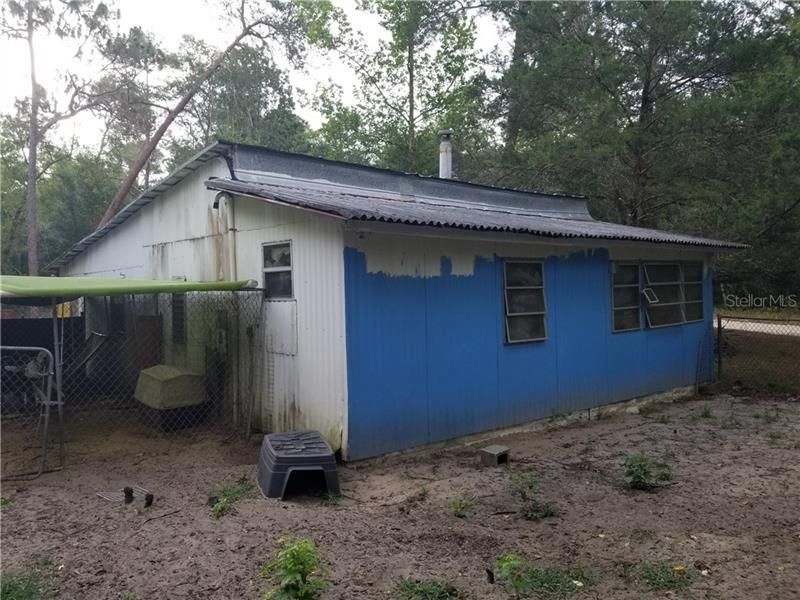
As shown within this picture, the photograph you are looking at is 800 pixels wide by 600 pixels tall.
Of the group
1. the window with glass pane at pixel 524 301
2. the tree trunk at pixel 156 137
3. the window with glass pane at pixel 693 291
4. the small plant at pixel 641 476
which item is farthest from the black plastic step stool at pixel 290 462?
the tree trunk at pixel 156 137

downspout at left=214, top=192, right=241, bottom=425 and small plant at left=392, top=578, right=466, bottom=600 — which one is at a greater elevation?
downspout at left=214, top=192, right=241, bottom=425

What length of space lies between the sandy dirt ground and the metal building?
72 centimetres

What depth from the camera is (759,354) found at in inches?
517

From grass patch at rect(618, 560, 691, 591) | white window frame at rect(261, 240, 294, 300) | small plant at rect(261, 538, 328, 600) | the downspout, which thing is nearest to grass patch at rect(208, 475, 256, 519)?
small plant at rect(261, 538, 328, 600)

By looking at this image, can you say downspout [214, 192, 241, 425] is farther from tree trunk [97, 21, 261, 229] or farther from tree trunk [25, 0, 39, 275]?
tree trunk [25, 0, 39, 275]

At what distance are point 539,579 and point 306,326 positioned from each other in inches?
136

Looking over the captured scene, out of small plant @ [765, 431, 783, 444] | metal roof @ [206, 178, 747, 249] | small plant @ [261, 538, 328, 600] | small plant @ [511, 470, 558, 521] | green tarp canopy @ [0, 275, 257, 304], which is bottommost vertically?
small plant @ [765, 431, 783, 444]

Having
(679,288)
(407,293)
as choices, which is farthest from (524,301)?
(679,288)

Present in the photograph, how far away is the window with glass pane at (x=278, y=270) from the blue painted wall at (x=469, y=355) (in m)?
1.06

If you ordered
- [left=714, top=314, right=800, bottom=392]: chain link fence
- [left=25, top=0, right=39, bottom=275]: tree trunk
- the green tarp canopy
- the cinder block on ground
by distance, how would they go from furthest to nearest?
[left=25, top=0, right=39, bottom=275]: tree trunk → [left=714, top=314, right=800, bottom=392]: chain link fence → the cinder block on ground → the green tarp canopy

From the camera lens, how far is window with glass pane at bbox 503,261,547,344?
697cm

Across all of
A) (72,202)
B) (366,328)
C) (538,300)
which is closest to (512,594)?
(366,328)

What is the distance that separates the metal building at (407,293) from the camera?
558 cm

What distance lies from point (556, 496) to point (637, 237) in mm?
4677
